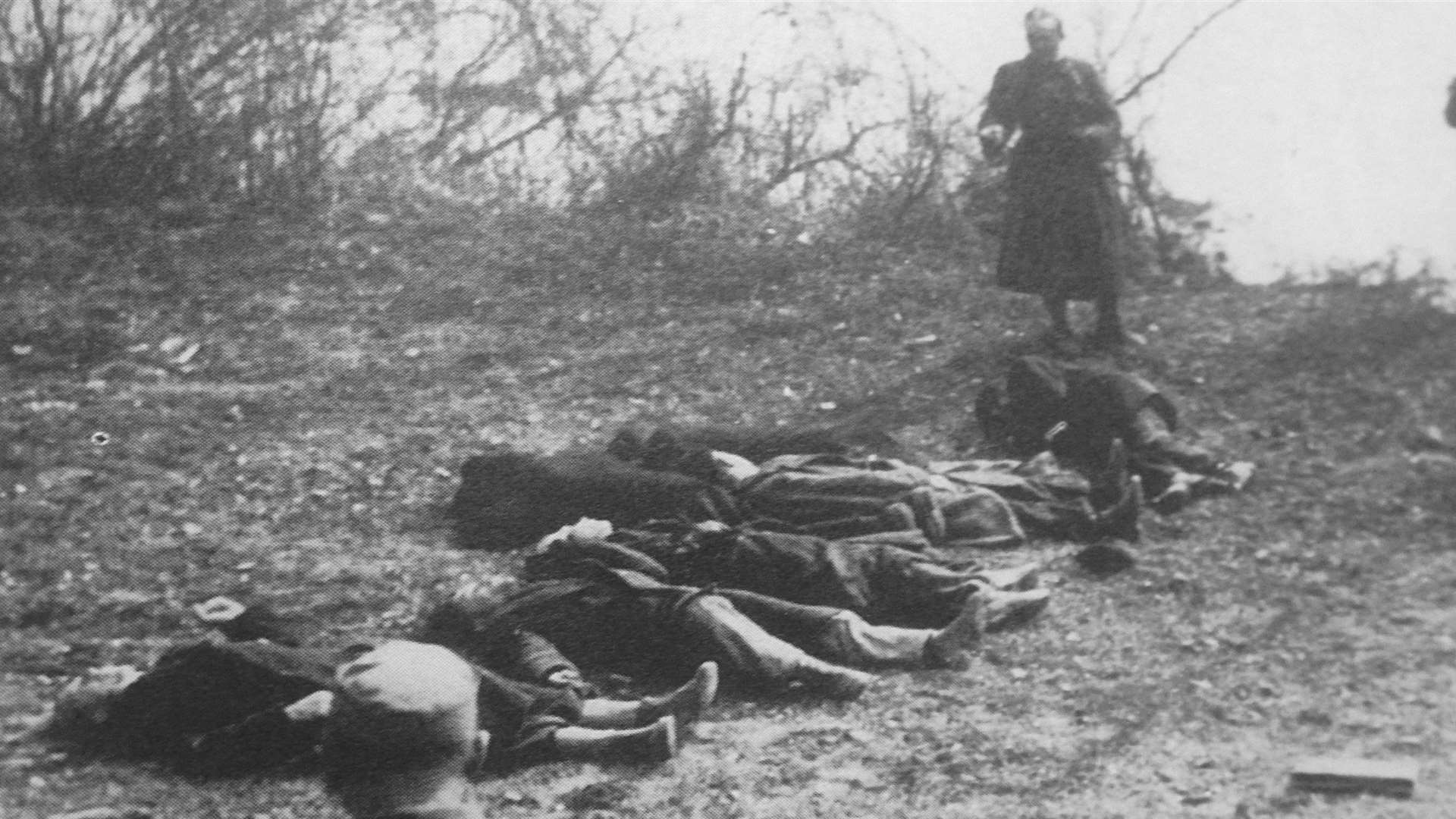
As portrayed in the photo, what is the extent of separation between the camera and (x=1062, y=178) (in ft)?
23.4

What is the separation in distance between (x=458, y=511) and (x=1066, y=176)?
12.0 feet

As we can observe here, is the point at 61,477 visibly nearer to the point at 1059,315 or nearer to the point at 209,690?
the point at 209,690

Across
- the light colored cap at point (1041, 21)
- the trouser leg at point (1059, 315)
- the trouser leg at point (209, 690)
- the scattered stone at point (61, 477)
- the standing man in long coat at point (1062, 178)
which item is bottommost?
the trouser leg at point (209, 690)

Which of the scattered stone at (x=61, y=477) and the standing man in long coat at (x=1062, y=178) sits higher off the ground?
the standing man in long coat at (x=1062, y=178)

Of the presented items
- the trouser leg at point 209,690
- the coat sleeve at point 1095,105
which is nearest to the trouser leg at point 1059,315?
the coat sleeve at point 1095,105

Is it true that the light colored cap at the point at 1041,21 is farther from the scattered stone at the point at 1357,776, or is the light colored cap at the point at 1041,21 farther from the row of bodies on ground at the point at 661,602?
the scattered stone at the point at 1357,776

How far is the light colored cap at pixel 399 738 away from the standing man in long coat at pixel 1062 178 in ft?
18.5

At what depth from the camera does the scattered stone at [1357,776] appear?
2922 millimetres

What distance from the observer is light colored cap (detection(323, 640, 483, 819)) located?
1952 mm

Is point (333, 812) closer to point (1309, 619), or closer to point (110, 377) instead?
point (1309, 619)

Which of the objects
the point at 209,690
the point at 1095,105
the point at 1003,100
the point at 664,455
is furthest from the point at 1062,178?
the point at 209,690

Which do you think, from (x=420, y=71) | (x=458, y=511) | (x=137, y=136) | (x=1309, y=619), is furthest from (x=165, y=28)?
(x=1309, y=619)

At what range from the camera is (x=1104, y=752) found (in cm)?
330

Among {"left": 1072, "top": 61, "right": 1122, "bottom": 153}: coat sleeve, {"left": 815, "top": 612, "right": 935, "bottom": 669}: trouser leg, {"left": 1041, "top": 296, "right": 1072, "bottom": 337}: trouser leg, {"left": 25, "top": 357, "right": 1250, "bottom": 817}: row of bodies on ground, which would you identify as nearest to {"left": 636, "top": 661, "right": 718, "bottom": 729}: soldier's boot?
{"left": 25, "top": 357, "right": 1250, "bottom": 817}: row of bodies on ground
